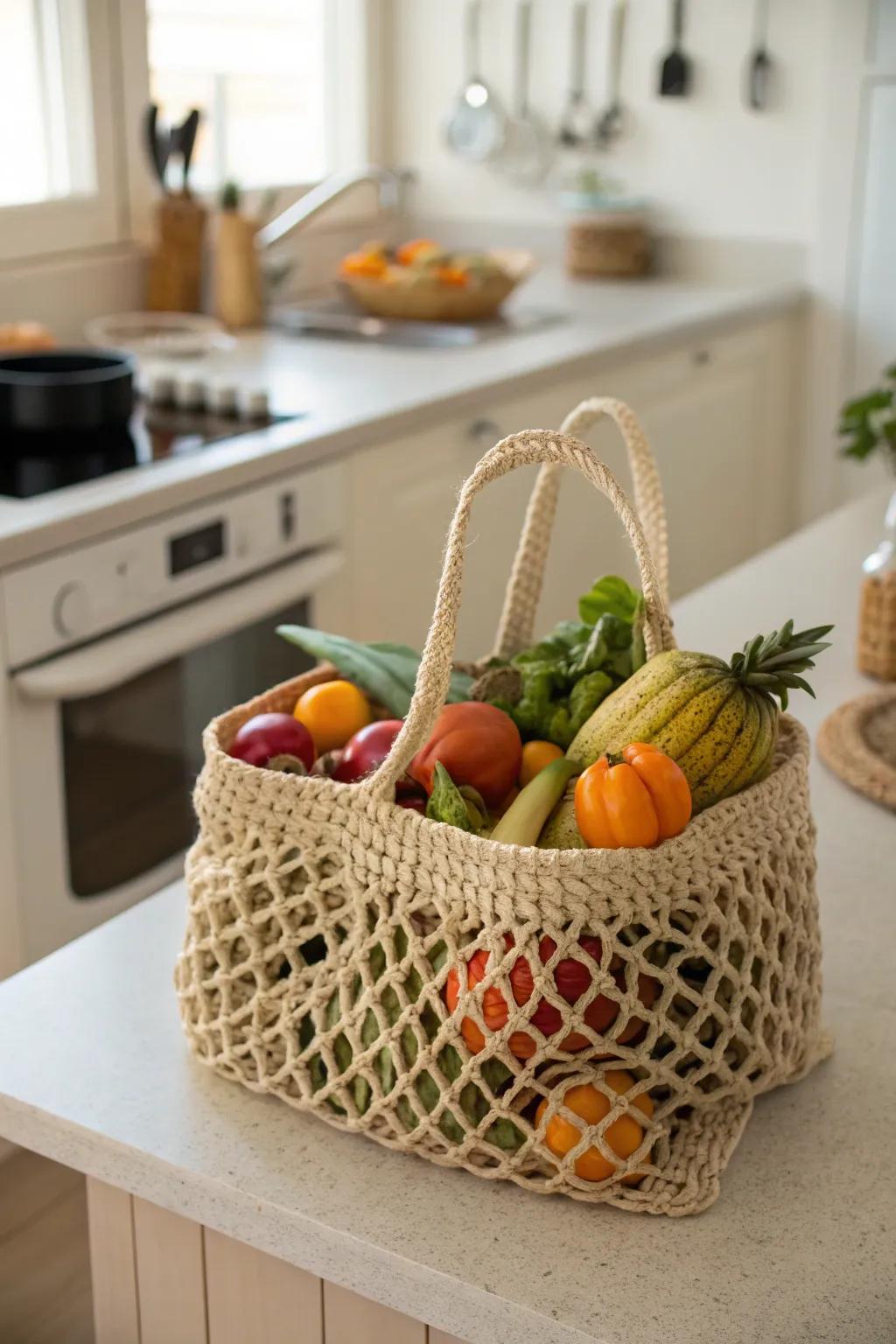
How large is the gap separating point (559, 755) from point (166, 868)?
1281mm

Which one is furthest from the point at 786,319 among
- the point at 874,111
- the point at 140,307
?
the point at 140,307

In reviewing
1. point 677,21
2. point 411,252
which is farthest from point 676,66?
point 411,252

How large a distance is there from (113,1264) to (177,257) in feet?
7.44

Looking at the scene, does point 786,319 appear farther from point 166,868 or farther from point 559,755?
point 559,755

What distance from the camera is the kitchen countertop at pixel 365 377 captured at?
1.75 metres

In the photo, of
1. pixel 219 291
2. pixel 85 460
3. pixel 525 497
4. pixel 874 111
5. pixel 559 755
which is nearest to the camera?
pixel 559 755

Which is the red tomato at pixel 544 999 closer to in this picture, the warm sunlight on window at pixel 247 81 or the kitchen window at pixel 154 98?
the kitchen window at pixel 154 98

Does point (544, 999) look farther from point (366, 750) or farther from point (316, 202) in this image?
point (316, 202)

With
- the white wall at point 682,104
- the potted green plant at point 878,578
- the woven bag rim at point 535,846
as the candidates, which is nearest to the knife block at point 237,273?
the white wall at point 682,104

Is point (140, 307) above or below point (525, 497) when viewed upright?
above

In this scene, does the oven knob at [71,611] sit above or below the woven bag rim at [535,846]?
below

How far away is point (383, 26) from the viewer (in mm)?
3529

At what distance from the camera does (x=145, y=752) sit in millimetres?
1908

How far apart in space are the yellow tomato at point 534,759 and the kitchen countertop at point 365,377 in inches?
37.9
